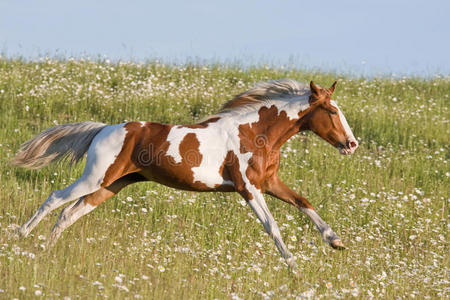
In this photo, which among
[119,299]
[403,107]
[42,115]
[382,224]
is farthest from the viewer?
[403,107]

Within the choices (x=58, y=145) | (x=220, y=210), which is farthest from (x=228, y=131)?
(x=220, y=210)

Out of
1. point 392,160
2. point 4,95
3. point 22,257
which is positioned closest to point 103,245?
point 22,257

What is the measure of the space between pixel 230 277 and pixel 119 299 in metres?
1.19

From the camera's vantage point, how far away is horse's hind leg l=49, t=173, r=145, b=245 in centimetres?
616

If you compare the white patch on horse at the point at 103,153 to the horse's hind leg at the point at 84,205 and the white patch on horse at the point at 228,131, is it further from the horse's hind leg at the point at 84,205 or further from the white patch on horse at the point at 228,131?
the white patch on horse at the point at 228,131

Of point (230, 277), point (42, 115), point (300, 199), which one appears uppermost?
point (300, 199)

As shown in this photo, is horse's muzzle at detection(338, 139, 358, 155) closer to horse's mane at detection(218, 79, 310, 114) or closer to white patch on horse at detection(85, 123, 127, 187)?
→ horse's mane at detection(218, 79, 310, 114)

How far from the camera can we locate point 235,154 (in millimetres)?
5910

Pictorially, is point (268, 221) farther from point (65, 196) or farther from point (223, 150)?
point (65, 196)

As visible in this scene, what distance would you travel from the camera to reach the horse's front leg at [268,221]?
5609mm

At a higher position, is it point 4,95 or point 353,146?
point 353,146

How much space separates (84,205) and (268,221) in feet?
6.32

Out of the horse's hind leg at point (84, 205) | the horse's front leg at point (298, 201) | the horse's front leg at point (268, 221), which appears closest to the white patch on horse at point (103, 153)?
the horse's hind leg at point (84, 205)

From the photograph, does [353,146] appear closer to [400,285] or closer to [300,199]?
[300,199]
